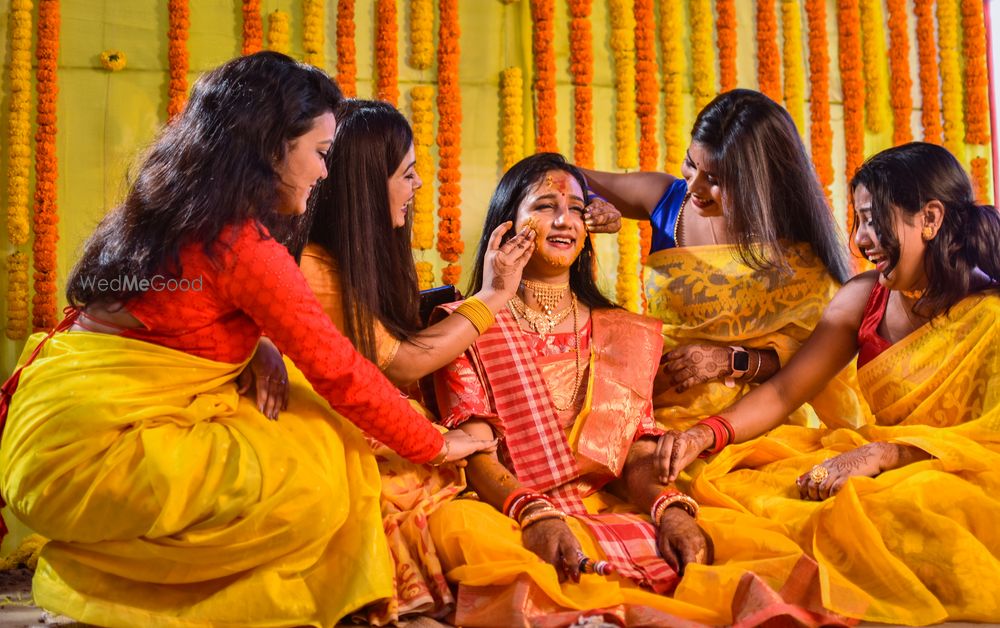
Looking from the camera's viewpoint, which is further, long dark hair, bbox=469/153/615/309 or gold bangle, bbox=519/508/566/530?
long dark hair, bbox=469/153/615/309

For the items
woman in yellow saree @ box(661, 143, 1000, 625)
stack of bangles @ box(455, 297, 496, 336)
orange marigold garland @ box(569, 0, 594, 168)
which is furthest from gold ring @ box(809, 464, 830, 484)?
orange marigold garland @ box(569, 0, 594, 168)

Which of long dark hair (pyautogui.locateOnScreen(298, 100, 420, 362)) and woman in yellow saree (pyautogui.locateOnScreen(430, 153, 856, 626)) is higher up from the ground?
long dark hair (pyautogui.locateOnScreen(298, 100, 420, 362))

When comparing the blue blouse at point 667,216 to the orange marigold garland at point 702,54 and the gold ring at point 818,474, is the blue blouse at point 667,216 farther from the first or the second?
the orange marigold garland at point 702,54

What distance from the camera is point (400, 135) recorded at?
309 cm

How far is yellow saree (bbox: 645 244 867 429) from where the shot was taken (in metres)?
3.35

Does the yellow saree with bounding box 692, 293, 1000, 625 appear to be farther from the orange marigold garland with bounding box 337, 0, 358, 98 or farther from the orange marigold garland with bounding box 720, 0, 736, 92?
the orange marigold garland with bounding box 337, 0, 358, 98

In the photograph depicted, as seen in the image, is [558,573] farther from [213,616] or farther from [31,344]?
[31,344]

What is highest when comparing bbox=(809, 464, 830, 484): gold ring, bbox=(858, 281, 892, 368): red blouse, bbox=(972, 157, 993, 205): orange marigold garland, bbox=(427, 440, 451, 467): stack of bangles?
bbox=(972, 157, 993, 205): orange marigold garland

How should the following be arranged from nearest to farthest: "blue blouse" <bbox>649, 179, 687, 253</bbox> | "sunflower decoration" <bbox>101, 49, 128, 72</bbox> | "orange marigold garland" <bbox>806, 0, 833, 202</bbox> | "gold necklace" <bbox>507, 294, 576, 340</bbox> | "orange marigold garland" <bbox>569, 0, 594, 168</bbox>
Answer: "gold necklace" <bbox>507, 294, 576, 340</bbox>, "blue blouse" <bbox>649, 179, 687, 253</bbox>, "sunflower decoration" <bbox>101, 49, 128, 72</bbox>, "orange marigold garland" <bbox>569, 0, 594, 168</bbox>, "orange marigold garland" <bbox>806, 0, 833, 202</bbox>

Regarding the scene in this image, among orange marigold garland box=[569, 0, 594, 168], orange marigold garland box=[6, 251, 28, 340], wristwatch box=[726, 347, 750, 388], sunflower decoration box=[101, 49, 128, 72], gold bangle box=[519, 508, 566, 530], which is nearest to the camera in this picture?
gold bangle box=[519, 508, 566, 530]

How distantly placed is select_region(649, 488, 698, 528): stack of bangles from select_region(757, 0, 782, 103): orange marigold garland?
2913 millimetres

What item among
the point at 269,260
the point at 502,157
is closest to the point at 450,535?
the point at 269,260

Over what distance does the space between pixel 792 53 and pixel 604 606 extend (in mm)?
3641

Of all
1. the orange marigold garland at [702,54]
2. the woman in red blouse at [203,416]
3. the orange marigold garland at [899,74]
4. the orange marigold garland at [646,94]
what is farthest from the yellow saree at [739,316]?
the orange marigold garland at [899,74]
